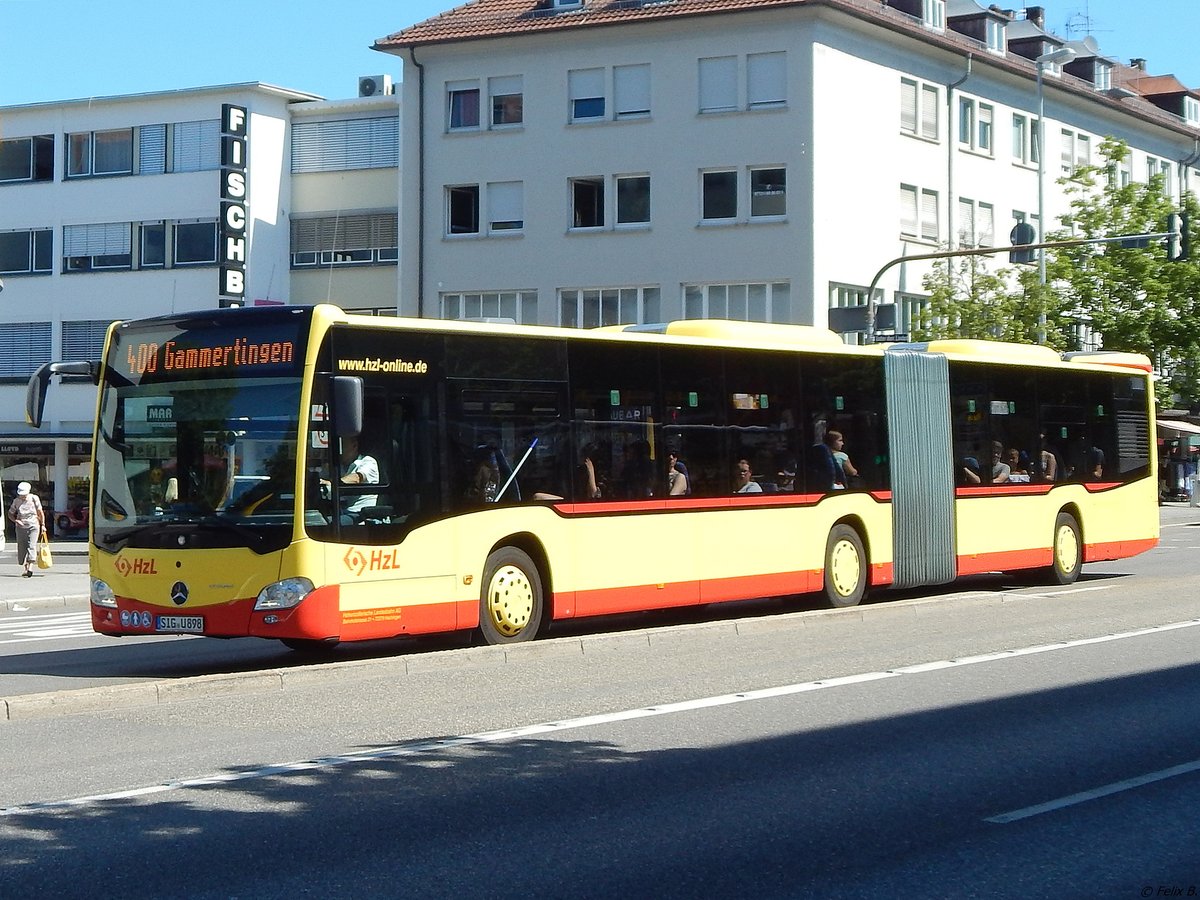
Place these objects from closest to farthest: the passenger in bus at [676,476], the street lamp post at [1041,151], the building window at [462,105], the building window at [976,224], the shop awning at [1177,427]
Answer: the passenger in bus at [676,476]
the building window at [462,105]
the street lamp post at [1041,151]
the building window at [976,224]
the shop awning at [1177,427]

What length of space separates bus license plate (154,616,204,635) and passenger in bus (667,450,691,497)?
5094 mm

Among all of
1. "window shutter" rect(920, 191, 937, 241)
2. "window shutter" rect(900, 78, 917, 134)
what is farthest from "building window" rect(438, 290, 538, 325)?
"window shutter" rect(900, 78, 917, 134)

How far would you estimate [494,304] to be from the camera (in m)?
48.0

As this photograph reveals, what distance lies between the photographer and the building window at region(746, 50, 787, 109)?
4466cm

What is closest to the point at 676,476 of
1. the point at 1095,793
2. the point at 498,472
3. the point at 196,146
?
the point at 498,472

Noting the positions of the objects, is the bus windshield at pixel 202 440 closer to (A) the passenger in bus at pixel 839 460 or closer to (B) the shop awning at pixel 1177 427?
(A) the passenger in bus at pixel 839 460

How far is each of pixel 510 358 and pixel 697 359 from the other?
261cm

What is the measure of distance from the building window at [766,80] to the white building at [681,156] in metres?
0.04

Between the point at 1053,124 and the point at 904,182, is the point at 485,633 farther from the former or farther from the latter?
the point at 1053,124

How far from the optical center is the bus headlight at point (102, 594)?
46.0 feet

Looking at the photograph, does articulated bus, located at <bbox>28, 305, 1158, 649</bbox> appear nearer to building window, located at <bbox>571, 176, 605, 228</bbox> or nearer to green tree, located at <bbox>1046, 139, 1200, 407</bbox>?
building window, located at <bbox>571, 176, 605, 228</bbox>

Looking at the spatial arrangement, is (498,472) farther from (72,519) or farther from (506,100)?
(72,519)

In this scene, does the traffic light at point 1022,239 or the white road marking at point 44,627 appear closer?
the white road marking at point 44,627

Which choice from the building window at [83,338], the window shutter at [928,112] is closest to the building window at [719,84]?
the window shutter at [928,112]
